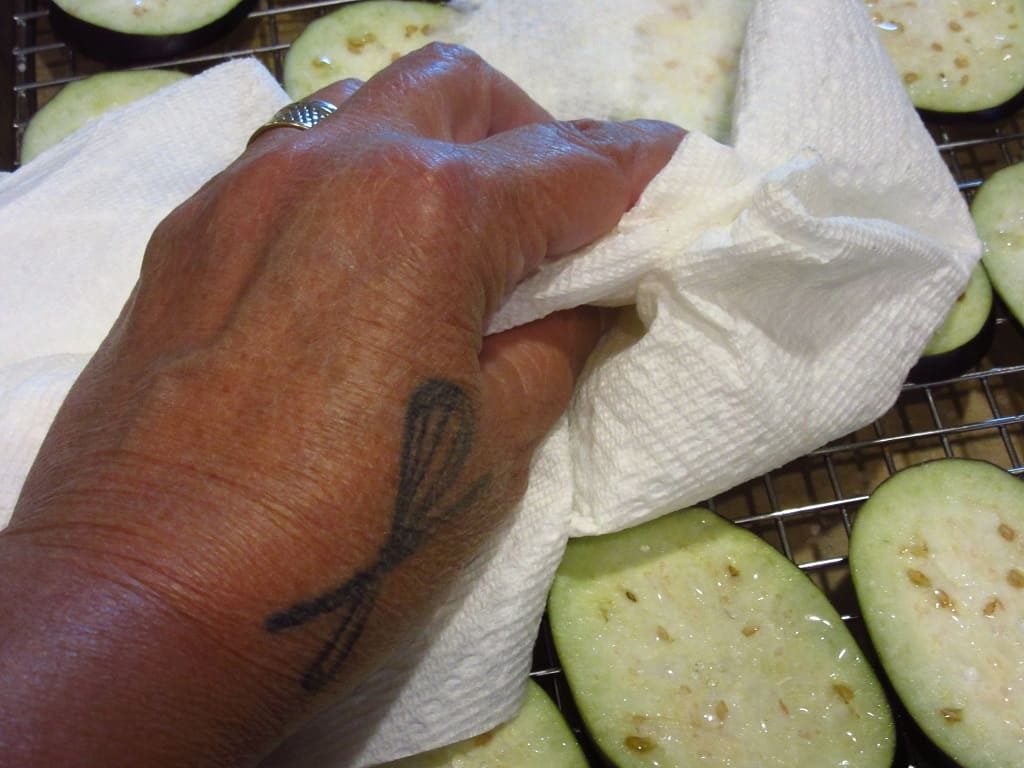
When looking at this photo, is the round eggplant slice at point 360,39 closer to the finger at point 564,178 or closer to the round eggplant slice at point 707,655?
the finger at point 564,178

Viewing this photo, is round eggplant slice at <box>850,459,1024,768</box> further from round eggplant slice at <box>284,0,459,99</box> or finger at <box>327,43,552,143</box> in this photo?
round eggplant slice at <box>284,0,459,99</box>

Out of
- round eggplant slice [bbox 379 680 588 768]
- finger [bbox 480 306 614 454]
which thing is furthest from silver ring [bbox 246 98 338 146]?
round eggplant slice [bbox 379 680 588 768]

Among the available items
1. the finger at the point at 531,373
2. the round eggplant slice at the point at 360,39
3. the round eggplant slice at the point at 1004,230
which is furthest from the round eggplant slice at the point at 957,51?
the finger at the point at 531,373

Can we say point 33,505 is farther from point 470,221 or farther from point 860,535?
point 860,535

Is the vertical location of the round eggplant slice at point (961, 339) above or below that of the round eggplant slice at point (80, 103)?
below

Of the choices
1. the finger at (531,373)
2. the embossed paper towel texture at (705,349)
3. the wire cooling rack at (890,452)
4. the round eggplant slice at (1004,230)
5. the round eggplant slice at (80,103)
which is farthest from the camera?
the round eggplant slice at (80,103)

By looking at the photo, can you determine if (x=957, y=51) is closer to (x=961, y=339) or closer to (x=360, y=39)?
(x=961, y=339)
